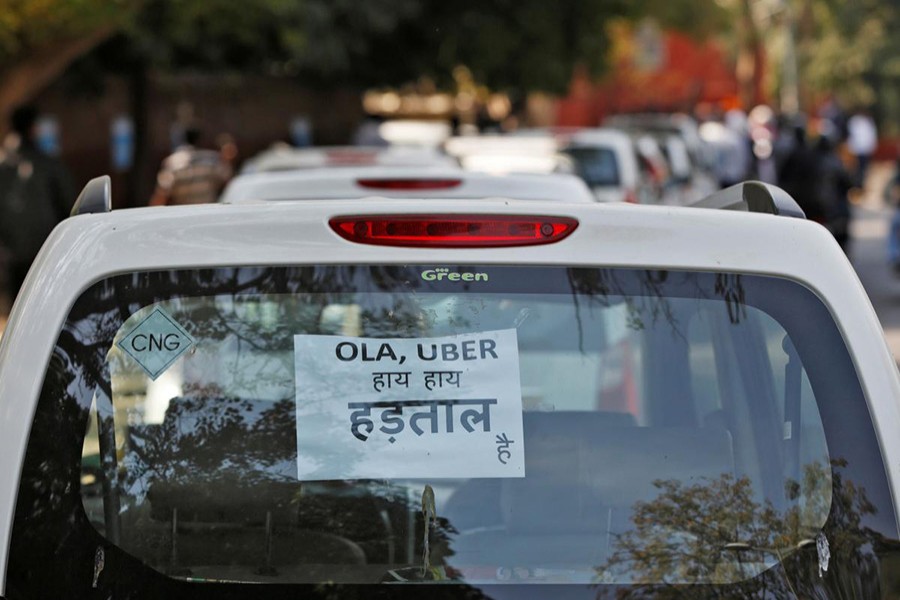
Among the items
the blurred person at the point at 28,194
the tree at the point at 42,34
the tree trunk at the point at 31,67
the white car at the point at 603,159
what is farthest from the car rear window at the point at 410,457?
the white car at the point at 603,159

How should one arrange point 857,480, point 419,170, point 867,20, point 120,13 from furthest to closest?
point 867,20
point 120,13
point 419,170
point 857,480

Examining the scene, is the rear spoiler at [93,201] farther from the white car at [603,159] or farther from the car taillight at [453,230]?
the white car at [603,159]

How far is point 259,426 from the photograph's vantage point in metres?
3.01

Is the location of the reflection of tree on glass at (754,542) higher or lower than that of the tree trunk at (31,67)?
lower

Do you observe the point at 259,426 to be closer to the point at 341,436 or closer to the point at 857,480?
the point at 341,436

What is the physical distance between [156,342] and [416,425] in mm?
449

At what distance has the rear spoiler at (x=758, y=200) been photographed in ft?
10.6

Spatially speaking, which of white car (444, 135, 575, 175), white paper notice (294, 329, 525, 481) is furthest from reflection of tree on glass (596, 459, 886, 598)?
white car (444, 135, 575, 175)

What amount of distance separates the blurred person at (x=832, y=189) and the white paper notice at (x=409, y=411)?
16.2 meters

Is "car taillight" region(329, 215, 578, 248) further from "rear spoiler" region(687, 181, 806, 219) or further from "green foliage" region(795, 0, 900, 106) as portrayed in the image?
"green foliage" region(795, 0, 900, 106)

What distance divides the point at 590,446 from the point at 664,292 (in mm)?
295

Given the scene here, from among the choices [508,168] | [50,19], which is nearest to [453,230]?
[50,19]

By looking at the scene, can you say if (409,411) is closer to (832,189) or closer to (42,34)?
(42,34)

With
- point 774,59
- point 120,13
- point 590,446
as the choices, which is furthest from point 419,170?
point 774,59
